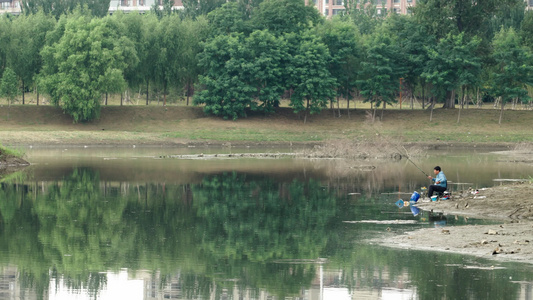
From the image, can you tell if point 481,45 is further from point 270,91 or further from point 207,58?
point 207,58

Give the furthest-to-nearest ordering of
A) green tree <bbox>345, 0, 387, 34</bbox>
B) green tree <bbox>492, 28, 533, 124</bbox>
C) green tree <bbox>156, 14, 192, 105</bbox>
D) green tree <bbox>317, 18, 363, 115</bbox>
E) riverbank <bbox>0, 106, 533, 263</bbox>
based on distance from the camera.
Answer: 1. green tree <bbox>345, 0, 387, 34</bbox>
2. green tree <bbox>317, 18, 363, 115</bbox>
3. green tree <bbox>156, 14, 192, 105</bbox>
4. green tree <bbox>492, 28, 533, 124</bbox>
5. riverbank <bbox>0, 106, 533, 263</bbox>

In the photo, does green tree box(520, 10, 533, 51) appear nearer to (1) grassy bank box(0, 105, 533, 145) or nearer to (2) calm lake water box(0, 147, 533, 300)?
(1) grassy bank box(0, 105, 533, 145)

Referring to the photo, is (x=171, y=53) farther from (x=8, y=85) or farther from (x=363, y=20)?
(x=363, y=20)

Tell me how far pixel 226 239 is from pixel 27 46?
65.9 meters

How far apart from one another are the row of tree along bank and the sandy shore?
52.3 m

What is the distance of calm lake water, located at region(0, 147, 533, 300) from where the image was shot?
1480 cm

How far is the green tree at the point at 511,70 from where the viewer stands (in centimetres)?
7843

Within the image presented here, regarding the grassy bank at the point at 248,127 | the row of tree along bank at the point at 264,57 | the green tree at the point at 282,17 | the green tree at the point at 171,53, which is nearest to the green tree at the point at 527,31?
the row of tree along bank at the point at 264,57

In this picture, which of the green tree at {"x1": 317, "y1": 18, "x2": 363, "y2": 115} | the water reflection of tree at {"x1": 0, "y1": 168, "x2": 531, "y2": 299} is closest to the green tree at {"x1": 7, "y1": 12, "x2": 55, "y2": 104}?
the green tree at {"x1": 317, "y1": 18, "x2": 363, "y2": 115}

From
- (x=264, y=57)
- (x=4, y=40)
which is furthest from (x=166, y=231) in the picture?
(x=4, y=40)

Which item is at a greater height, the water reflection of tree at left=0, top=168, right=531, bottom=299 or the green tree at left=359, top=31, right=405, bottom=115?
the green tree at left=359, top=31, right=405, bottom=115

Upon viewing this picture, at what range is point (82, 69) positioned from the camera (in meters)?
75.9

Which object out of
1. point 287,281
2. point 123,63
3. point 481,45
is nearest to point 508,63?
point 481,45

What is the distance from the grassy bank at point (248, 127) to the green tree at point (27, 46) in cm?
429
